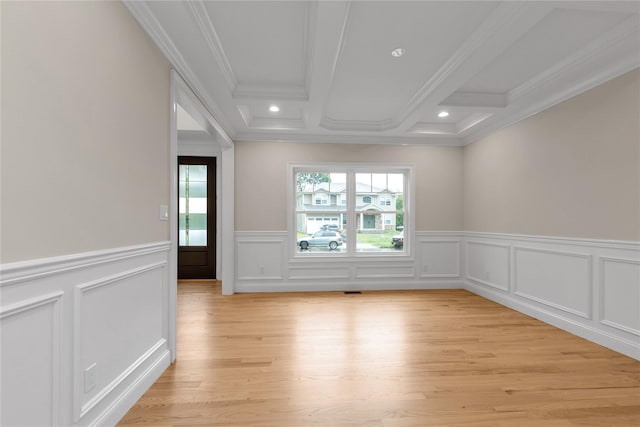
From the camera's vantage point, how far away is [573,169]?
10.2ft

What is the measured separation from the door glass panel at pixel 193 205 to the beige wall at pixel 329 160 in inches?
52.9

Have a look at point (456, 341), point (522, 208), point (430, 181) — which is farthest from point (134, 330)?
point (430, 181)

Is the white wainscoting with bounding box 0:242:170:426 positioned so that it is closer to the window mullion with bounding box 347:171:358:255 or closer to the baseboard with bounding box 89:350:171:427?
the baseboard with bounding box 89:350:171:427

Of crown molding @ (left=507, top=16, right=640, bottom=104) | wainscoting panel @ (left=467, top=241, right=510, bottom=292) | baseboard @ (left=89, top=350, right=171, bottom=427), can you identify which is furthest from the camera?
wainscoting panel @ (left=467, top=241, right=510, bottom=292)

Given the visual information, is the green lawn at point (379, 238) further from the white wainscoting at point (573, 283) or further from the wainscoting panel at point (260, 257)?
the white wainscoting at point (573, 283)

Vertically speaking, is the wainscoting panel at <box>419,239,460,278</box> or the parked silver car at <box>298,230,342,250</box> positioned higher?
the parked silver car at <box>298,230,342,250</box>

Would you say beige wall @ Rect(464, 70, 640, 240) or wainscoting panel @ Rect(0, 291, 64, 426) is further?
beige wall @ Rect(464, 70, 640, 240)

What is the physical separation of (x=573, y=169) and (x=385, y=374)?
9.19 ft

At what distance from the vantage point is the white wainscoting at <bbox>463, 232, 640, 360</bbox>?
259cm

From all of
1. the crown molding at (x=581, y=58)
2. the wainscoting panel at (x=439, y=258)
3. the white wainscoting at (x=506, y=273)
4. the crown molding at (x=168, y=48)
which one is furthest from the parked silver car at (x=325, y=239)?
A: the crown molding at (x=581, y=58)

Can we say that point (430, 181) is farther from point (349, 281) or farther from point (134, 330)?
point (134, 330)

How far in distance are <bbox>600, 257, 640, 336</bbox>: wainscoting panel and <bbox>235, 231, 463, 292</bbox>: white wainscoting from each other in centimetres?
235

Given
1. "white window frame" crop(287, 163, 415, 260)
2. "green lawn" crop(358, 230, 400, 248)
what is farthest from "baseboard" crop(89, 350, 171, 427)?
"green lawn" crop(358, 230, 400, 248)

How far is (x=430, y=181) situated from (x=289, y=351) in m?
3.67
